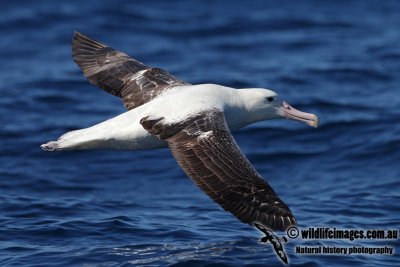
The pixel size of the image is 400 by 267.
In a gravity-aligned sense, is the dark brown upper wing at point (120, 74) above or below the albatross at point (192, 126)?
above

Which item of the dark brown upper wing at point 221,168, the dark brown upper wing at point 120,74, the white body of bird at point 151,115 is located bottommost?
the dark brown upper wing at point 221,168

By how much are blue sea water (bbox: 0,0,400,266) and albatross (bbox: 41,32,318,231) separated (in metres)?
0.71

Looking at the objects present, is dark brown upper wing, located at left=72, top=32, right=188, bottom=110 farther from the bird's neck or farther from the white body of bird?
the bird's neck

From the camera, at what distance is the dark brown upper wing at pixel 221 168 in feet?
30.8

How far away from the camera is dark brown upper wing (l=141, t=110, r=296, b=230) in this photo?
940cm

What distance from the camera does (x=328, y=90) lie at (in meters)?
17.8

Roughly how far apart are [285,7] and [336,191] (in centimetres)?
1082

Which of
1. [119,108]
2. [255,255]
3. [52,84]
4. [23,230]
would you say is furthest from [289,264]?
[52,84]

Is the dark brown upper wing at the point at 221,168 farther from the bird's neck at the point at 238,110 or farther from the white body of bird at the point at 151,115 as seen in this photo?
the bird's neck at the point at 238,110

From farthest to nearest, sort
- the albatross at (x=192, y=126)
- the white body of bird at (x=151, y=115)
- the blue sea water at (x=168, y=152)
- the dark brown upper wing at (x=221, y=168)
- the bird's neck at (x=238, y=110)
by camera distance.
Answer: the bird's neck at (x=238, y=110) < the white body of bird at (x=151, y=115) < the blue sea water at (x=168, y=152) < the albatross at (x=192, y=126) < the dark brown upper wing at (x=221, y=168)

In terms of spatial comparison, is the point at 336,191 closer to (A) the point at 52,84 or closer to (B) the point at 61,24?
(A) the point at 52,84

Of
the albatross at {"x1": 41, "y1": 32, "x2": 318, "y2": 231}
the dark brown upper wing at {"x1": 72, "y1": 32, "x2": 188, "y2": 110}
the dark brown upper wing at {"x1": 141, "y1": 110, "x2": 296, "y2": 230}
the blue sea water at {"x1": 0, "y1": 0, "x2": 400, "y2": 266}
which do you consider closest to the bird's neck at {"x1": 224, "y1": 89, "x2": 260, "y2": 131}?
the albatross at {"x1": 41, "y1": 32, "x2": 318, "y2": 231}

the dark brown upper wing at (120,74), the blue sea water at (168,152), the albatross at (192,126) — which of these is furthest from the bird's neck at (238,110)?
the blue sea water at (168,152)

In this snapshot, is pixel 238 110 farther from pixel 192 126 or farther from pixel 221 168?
Result: pixel 221 168
